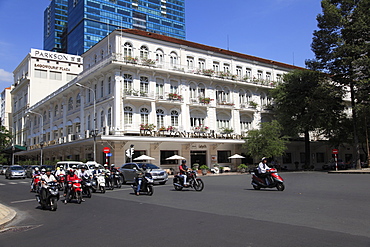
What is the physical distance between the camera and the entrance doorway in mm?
40906

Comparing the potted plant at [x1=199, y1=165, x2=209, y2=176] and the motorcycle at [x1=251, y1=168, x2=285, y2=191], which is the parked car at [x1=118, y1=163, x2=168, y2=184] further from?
the potted plant at [x1=199, y1=165, x2=209, y2=176]

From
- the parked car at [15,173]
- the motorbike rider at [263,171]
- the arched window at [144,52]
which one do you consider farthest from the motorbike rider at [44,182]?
the arched window at [144,52]

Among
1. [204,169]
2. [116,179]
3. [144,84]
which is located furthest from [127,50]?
[116,179]

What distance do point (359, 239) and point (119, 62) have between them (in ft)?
105

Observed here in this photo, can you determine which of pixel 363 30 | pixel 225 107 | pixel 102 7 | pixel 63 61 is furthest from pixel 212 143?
pixel 102 7

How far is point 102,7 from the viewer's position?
102312 millimetres

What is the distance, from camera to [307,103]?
135 feet

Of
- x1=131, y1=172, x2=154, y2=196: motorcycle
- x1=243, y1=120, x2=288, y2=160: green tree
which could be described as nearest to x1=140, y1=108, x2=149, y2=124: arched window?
x1=243, y1=120, x2=288, y2=160: green tree

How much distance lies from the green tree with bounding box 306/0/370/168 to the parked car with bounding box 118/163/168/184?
21743mm

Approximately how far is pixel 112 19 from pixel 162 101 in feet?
247

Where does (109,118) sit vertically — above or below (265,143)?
above

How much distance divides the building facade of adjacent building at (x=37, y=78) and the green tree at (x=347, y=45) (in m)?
50.5

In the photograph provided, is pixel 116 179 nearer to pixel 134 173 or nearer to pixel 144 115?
pixel 134 173

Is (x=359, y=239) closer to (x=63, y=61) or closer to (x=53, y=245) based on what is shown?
→ (x=53, y=245)
